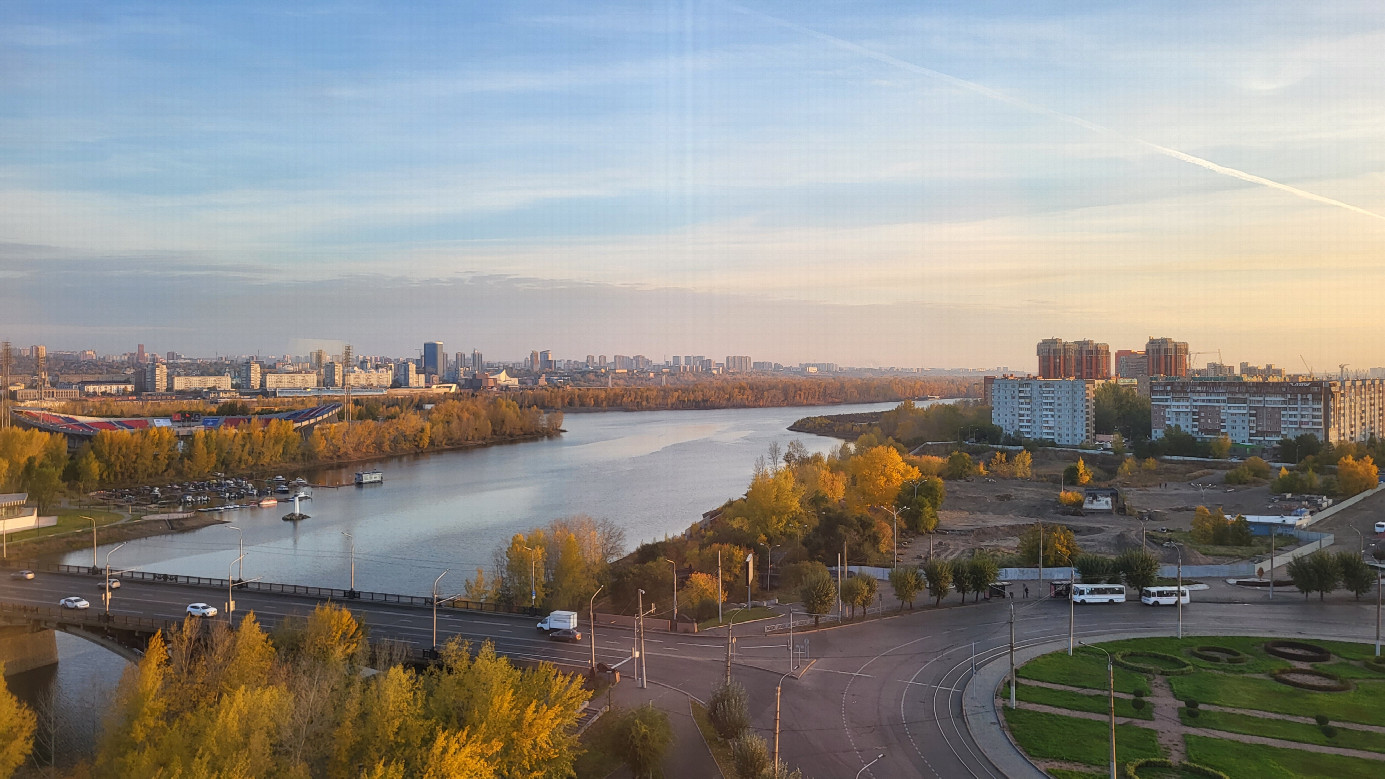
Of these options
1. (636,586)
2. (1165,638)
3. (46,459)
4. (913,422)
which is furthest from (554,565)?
(913,422)

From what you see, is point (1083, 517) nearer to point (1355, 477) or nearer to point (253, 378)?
point (1355, 477)

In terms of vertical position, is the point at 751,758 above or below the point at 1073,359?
below

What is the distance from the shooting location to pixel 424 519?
2339 centimetres

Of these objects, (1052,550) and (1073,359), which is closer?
(1052,550)

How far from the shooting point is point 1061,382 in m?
39.8

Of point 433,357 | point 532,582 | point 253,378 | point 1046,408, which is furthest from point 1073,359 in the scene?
point 433,357

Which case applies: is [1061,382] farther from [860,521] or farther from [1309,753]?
[1309,753]

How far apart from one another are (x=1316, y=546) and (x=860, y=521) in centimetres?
839

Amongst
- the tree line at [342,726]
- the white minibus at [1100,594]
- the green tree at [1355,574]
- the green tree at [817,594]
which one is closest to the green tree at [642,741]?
the tree line at [342,726]

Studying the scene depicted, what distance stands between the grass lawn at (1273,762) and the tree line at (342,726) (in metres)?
5.39

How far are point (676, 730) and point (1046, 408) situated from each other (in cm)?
3536

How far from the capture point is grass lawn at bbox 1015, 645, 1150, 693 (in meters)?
9.76

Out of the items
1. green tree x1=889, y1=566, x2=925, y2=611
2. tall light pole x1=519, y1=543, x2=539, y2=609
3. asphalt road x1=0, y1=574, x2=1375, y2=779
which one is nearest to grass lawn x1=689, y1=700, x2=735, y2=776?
asphalt road x1=0, y1=574, x2=1375, y2=779

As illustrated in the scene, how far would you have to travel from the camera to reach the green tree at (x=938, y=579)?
13.2 m
